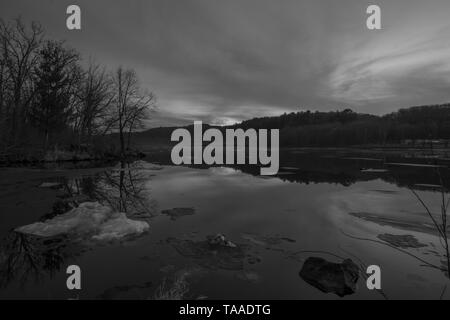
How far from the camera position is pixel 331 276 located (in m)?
4.05

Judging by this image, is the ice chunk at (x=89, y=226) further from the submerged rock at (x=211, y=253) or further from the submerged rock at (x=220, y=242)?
the submerged rock at (x=220, y=242)

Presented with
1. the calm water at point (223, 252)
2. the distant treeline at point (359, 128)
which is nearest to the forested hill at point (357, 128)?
the distant treeline at point (359, 128)

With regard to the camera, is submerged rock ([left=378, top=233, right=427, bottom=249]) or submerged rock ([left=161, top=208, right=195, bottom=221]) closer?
submerged rock ([left=378, top=233, right=427, bottom=249])

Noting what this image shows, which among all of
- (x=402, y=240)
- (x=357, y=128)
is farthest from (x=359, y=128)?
(x=402, y=240)

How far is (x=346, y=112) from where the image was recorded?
155 m

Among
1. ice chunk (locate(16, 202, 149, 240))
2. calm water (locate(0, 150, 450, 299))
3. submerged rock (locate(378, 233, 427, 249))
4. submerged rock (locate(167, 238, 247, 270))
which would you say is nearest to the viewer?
calm water (locate(0, 150, 450, 299))

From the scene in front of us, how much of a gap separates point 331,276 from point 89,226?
5819 mm

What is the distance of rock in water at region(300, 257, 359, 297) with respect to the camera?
3.83 metres

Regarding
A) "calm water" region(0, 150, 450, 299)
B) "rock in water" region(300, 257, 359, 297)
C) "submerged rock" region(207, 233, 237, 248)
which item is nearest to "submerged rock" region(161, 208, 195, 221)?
"calm water" region(0, 150, 450, 299)

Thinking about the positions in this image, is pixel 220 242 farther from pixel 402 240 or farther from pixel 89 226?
pixel 402 240

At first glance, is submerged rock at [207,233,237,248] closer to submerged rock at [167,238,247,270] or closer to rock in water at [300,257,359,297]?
submerged rock at [167,238,247,270]

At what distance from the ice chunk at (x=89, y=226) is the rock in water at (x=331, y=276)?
13.8ft

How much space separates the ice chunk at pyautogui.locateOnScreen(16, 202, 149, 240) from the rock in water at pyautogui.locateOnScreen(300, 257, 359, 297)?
421 centimetres

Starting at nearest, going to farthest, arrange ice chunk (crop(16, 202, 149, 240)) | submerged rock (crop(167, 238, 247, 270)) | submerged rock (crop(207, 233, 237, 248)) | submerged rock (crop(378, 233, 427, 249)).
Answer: submerged rock (crop(167, 238, 247, 270))
submerged rock (crop(207, 233, 237, 248))
submerged rock (crop(378, 233, 427, 249))
ice chunk (crop(16, 202, 149, 240))
